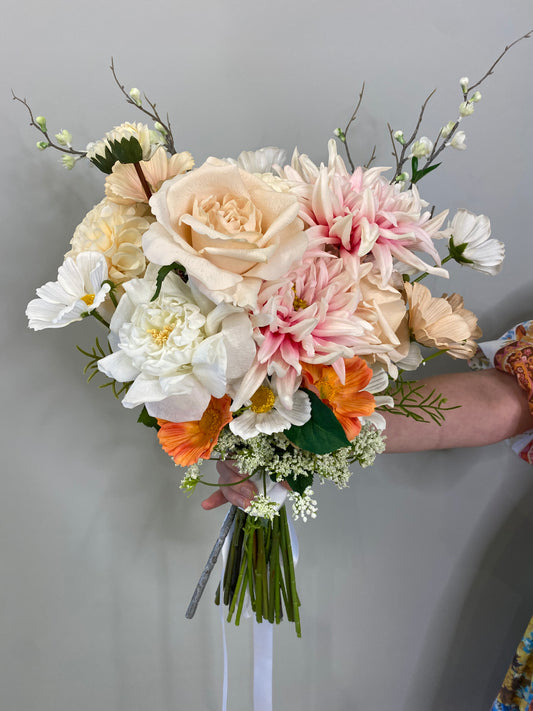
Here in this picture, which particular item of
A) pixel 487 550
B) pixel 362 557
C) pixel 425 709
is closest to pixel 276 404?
pixel 362 557

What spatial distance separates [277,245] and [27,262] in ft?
1.86

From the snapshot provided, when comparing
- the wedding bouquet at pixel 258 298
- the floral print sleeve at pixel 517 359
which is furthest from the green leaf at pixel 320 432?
the floral print sleeve at pixel 517 359

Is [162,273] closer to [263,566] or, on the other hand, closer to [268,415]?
[268,415]

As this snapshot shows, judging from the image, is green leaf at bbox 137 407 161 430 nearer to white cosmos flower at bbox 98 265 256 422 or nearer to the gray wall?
white cosmos flower at bbox 98 265 256 422

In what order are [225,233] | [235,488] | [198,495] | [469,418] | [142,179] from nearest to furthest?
[225,233], [142,179], [235,488], [469,418], [198,495]

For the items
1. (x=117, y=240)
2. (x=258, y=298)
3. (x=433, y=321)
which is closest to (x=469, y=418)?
(x=433, y=321)

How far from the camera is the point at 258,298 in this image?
536mm

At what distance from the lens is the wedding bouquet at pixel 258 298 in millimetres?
516

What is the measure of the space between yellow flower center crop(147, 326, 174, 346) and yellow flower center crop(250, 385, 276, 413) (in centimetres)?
13

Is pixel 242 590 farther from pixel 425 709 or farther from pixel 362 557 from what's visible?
pixel 425 709

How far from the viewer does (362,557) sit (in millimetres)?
1145

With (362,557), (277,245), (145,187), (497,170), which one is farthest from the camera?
(362,557)

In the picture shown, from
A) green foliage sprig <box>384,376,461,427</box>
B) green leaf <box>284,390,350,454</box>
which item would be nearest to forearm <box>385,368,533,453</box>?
green foliage sprig <box>384,376,461,427</box>

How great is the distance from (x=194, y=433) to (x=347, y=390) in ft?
0.61
